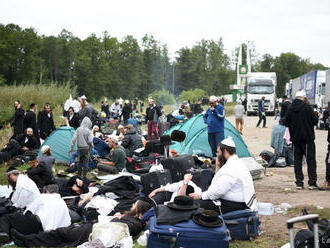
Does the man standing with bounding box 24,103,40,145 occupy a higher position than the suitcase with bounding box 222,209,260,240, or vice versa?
the man standing with bounding box 24,103,40,145

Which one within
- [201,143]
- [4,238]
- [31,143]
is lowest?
[4,238]

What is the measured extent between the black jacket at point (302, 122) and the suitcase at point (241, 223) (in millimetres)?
3188

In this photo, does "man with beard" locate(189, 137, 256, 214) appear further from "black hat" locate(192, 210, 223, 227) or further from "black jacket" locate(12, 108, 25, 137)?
"black jacket" locate(12, 108, 25, 137)

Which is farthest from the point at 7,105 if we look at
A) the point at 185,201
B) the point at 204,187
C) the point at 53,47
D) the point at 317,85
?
A: the point at 53,47

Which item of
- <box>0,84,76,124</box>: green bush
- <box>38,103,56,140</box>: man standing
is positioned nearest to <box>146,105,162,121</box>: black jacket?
<box>38,103,56,140</box>: man standing

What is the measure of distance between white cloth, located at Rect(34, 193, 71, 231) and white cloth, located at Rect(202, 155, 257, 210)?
203cm

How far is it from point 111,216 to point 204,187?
169 cm

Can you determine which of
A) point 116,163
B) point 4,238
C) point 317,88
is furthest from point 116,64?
point 4,238

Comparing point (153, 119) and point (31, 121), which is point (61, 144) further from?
point (153, 119)

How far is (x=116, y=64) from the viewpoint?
68.9m

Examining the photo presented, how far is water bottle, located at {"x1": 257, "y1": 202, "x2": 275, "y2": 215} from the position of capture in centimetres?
710

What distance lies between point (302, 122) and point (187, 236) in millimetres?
4394

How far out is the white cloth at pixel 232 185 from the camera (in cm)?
558

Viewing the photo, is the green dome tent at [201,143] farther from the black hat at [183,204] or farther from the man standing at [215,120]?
the black hat at [183,204]
